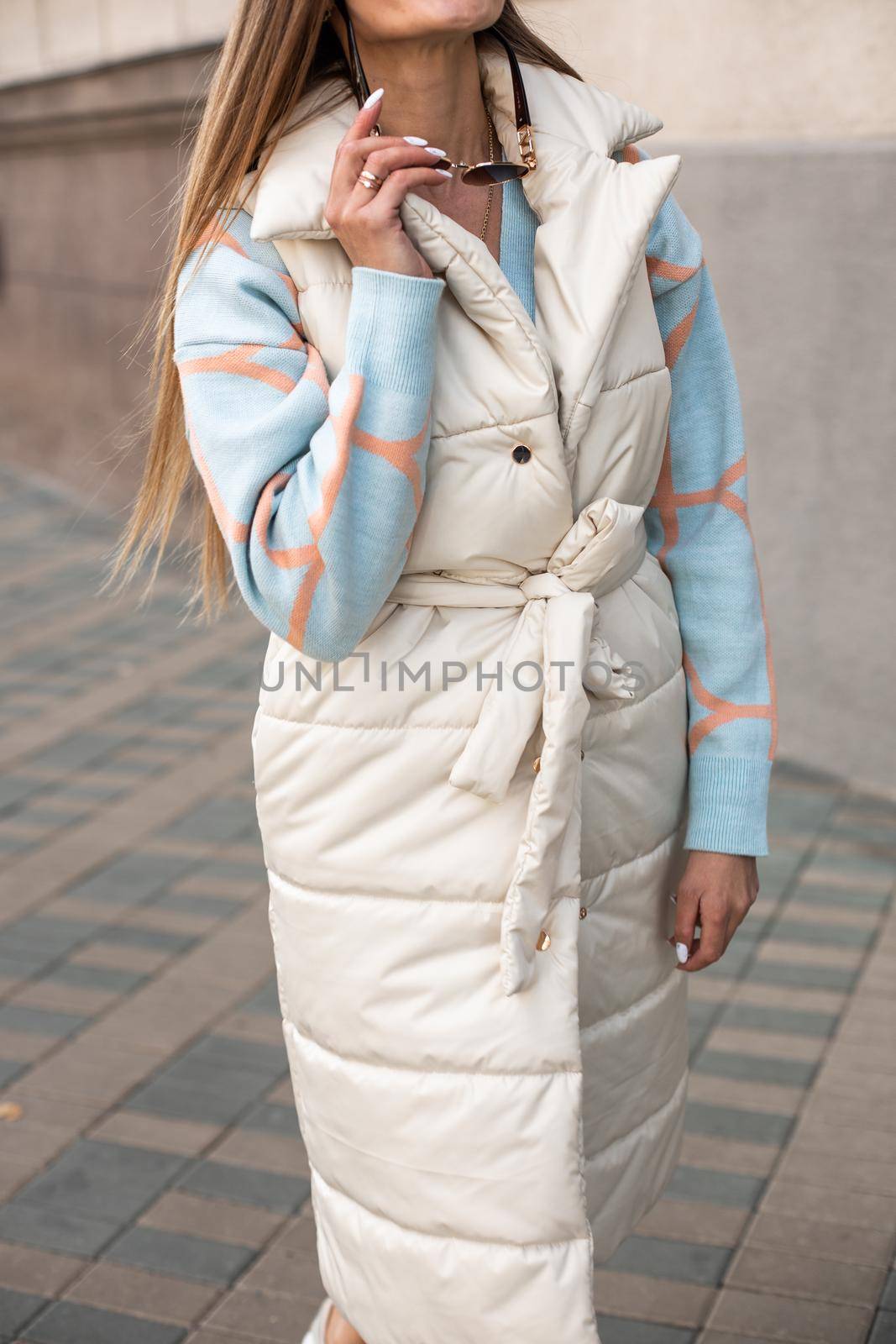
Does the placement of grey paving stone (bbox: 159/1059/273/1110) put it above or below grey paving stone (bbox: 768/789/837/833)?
below

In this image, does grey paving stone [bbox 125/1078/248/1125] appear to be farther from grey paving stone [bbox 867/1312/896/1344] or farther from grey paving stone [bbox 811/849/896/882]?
grey paving stone [bbox 811/849/896/882]

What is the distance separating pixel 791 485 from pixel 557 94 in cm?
319

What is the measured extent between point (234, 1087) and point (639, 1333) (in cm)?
112

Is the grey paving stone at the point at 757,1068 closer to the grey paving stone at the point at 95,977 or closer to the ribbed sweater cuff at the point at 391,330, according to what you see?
the grey paving stone at the point at 95,977

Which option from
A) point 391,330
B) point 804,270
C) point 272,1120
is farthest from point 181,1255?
point 804,270

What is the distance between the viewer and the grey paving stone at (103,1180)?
2969mm

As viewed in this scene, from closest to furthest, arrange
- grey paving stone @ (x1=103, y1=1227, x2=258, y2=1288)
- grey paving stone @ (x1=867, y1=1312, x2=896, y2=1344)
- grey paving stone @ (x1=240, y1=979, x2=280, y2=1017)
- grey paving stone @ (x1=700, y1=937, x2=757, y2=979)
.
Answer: grey paving stone @ (x1=867, y1=1312, x2=896, y2=1344) < grey paving stone @ (x1=103, y1=1227, x2=258, y2=1288) < grey paving stone @ (x1=240, y1=979, x2=280, y2=1017) < grey paving stone @ (x1=700, y1=937, x2=757, y2=979)

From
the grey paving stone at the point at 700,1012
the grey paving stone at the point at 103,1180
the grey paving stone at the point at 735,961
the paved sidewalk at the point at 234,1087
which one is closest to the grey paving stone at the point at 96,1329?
the paved sidewalk at the point at 234,1087

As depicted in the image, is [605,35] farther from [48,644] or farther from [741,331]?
[48,644]

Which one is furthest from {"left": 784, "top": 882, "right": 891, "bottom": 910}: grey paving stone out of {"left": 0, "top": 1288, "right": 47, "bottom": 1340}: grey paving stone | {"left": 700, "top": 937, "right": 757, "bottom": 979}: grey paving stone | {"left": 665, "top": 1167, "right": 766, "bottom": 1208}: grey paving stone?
{"left": 0, "top": 1288, "right": 47, "bottom": 1340}: grey paving stone

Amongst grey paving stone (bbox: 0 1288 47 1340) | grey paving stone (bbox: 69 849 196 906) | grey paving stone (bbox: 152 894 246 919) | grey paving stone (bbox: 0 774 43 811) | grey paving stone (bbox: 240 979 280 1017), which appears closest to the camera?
grey paving stone (bbox: 0 1288 47 1340)

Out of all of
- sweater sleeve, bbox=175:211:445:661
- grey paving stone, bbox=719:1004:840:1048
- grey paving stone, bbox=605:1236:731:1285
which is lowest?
grey paving stone, bbox=605:1236:731:1285

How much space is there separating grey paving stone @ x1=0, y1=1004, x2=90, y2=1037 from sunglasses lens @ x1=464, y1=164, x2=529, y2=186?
8.37 ft

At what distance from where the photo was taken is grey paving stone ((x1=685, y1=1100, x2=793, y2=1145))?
10.3ft
